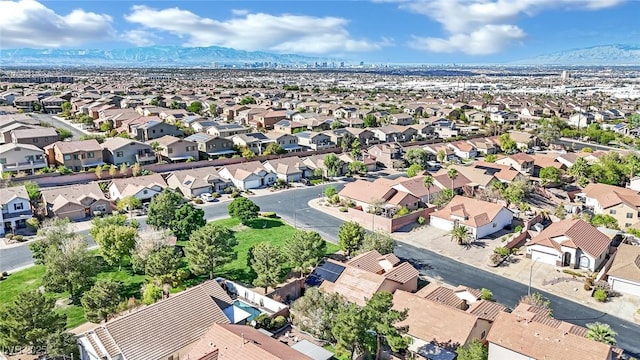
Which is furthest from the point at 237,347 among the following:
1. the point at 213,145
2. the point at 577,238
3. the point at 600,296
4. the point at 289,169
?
the point at 213,145

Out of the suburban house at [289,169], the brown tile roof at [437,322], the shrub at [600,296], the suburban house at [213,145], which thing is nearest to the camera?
Answer: the brown tile roof at [437,322]

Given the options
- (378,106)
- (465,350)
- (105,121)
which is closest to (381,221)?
(465,350)

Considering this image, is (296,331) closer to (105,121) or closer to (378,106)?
→ (105,121)

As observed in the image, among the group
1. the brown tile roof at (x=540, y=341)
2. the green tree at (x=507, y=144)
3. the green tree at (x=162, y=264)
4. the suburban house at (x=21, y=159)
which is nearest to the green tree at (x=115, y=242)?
the green tree at (x=162, y=264)

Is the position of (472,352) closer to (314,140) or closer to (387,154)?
(387,154)

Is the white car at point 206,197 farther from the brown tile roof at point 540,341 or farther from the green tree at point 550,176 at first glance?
the green tree at point 550,176

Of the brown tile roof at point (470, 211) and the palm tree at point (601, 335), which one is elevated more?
the brown tile roof at point (470, 211)
